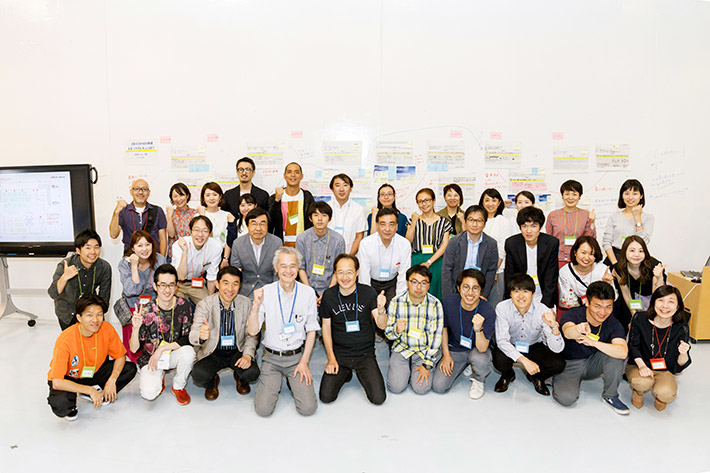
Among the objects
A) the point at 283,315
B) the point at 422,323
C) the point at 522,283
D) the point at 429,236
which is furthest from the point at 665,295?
the point at 283,315

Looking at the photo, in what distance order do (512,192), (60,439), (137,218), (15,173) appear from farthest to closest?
(512,192) < (15,173) < (137,218) < (60,439)

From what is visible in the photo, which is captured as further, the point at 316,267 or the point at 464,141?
the point at 464,141

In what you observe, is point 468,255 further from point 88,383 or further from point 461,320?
point 88,383

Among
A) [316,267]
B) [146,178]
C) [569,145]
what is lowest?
[316,267]

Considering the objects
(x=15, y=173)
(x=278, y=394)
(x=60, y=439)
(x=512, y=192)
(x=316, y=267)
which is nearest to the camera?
(x=60, y=439)

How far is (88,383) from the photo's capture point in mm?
2930

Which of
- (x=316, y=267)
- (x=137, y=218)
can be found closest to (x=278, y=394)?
(x=316, y=267)

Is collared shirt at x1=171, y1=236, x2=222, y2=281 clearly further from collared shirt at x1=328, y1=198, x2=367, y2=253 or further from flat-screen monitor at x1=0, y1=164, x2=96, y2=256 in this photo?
flat-screen monitor at x1=0, y1=164, x2=96, y2=256

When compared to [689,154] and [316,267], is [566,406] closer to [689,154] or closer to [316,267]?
[316,267]

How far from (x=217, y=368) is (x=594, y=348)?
271 cm

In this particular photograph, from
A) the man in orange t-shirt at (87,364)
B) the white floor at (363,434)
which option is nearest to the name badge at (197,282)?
the man in orange t-shirt at (87,364)

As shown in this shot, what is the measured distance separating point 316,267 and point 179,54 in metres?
2.94

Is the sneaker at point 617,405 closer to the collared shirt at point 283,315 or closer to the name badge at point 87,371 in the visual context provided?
the collared shirt at point 283,315

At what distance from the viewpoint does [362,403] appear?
9.86 feet
